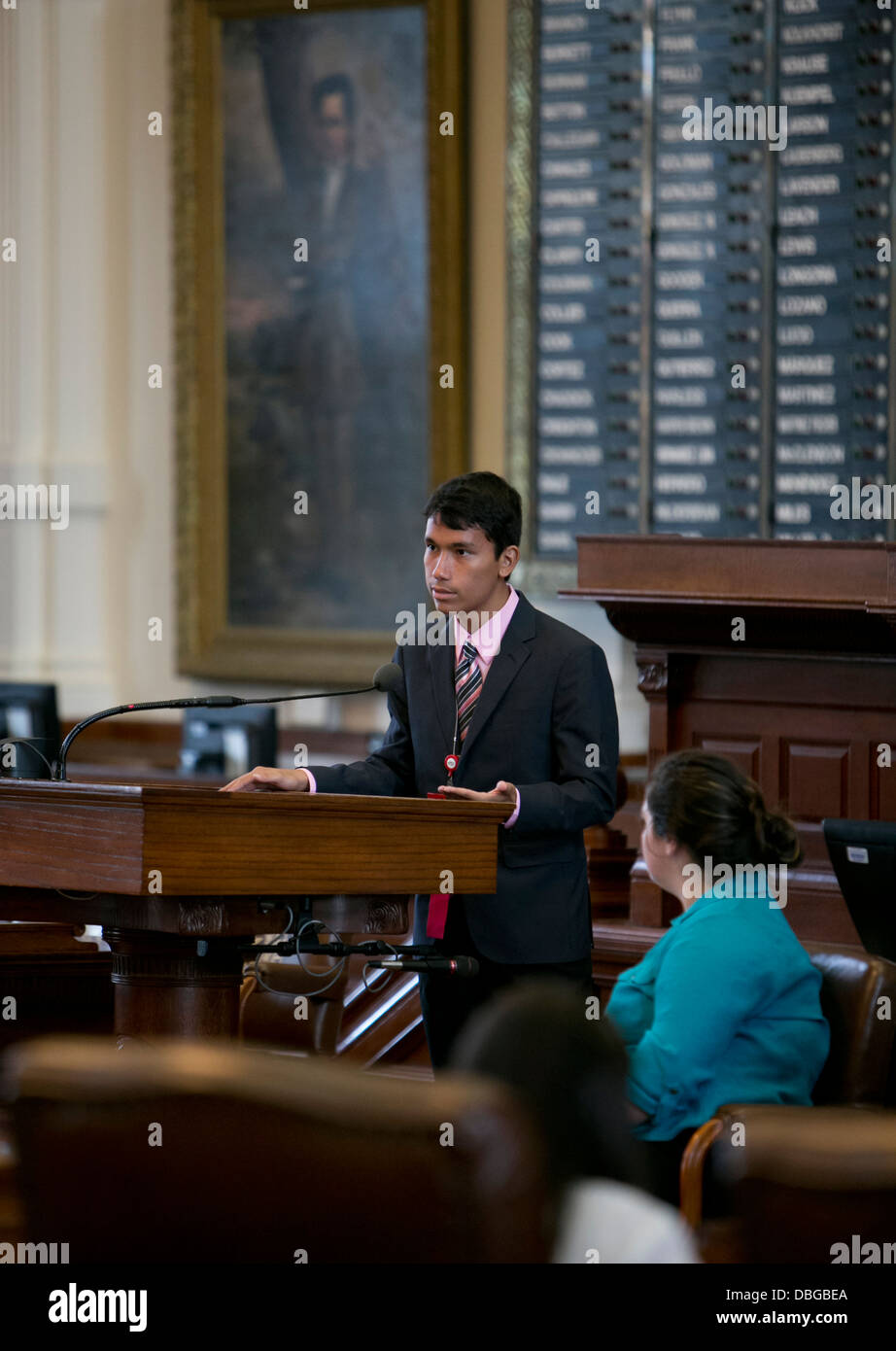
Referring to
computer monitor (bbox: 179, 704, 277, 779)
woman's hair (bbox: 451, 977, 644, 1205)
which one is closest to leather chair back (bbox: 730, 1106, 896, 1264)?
woman's hair (bbox: 451, 977, 644, 1205)

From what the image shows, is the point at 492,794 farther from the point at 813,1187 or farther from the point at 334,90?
the point at 334,90

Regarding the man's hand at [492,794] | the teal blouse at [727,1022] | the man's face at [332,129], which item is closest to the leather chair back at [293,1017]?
the man's hand at [492,794]

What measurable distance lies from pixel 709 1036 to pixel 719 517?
399 cm

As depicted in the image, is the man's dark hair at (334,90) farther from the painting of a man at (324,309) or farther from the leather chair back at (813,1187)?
the leather chair back at (813,1187)

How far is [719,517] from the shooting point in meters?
6.21

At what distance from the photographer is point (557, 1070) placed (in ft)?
3.74

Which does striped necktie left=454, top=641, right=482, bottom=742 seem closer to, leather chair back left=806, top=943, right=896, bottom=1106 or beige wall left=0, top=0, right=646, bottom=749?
leather chair back left=806, top=943, right=896, bottom=1106

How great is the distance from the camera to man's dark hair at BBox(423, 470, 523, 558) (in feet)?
9.03

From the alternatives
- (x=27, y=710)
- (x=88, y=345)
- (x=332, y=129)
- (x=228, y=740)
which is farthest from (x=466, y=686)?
(x=88, y=345)

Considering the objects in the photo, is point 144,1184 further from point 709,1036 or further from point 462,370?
point 462,370

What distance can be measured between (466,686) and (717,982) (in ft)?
2.18

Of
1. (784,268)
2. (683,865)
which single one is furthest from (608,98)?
(683,865)

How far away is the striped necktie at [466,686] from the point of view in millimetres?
2809

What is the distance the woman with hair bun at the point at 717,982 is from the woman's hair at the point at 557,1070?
115 centimetres
